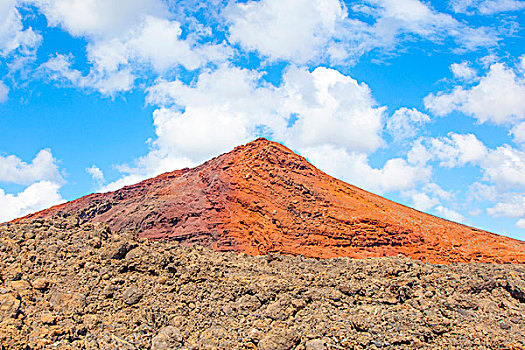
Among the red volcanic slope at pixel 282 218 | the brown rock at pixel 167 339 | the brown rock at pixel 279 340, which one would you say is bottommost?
the brown rock at pixel 167 339

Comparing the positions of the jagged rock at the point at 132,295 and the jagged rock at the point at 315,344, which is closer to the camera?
the jagged rock at the point at 315,344

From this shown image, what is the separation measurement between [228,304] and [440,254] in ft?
70.4

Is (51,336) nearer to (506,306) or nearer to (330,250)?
(506,306)

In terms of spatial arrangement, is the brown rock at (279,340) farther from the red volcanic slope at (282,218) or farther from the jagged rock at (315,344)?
the red volcanic slope at (282,218)

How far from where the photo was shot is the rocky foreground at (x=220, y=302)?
12.5m

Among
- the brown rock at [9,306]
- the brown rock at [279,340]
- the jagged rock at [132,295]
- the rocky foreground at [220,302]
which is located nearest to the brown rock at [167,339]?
the rocky foreground at [220,302]

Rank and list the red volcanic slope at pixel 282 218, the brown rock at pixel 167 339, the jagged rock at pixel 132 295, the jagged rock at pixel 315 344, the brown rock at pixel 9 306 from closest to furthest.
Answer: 1. the jagged rock at pixel 315 344
2. the brown rock at pixel 167 339
3. the brown rock at pixel 9 306
4. the jagged rock at pixel 132 295
5. the red volcanic slope at pixel 282 218

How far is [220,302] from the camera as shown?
573 inches

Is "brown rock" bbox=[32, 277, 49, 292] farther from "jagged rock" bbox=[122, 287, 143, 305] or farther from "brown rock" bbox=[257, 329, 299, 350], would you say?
"brown rock" bbox=[257, 329, 299, 350]

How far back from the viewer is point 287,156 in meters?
37.3

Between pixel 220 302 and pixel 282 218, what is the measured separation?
15.6 meters

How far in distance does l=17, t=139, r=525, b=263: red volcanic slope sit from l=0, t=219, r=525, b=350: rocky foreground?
1029 centimetres

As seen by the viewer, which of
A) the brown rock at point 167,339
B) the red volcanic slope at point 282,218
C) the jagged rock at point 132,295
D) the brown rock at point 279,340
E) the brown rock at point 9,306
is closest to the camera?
the brown rock at point 279,340

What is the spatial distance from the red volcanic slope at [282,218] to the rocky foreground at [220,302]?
33.8ft
